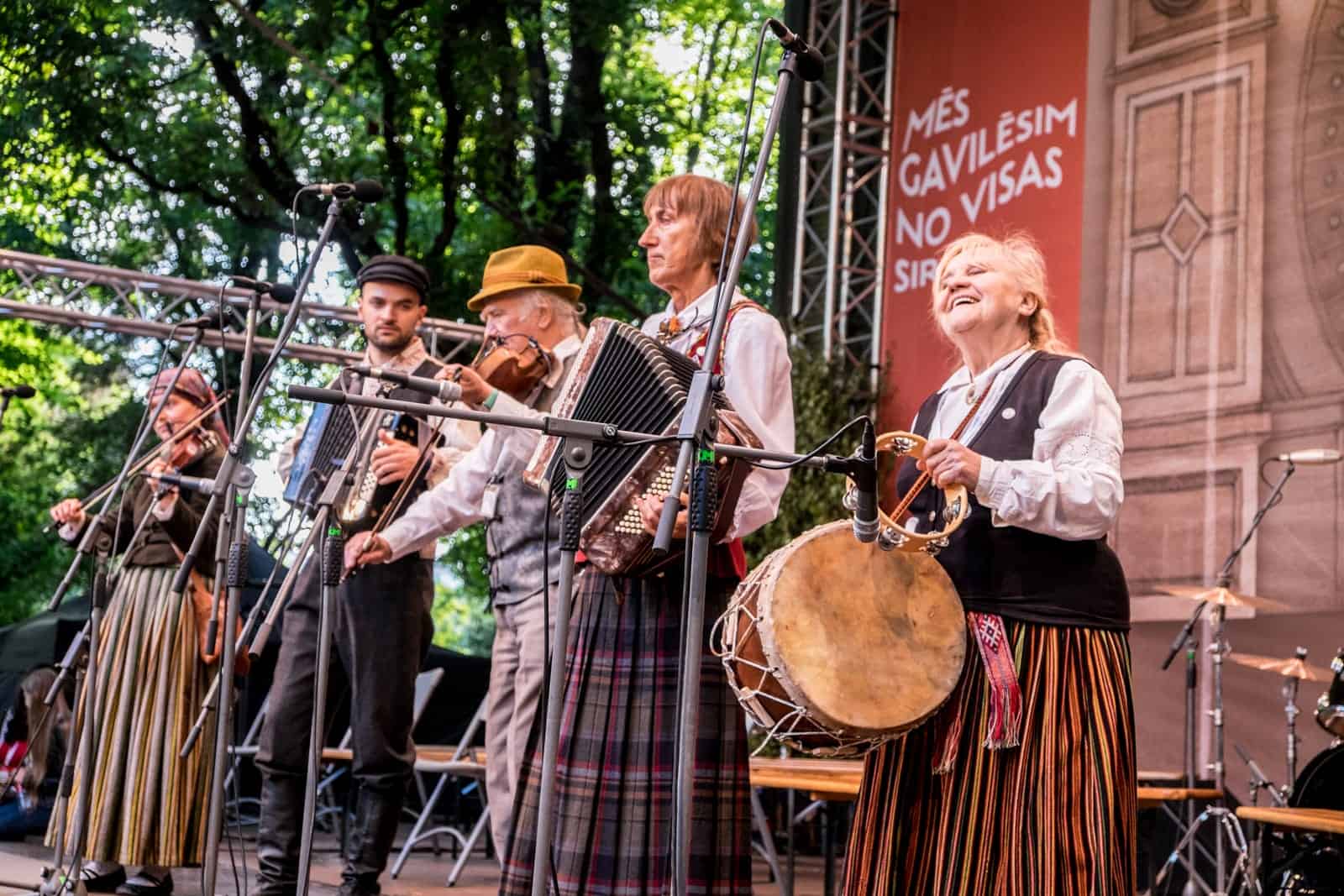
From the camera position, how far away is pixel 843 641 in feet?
9.04

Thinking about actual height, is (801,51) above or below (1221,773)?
above

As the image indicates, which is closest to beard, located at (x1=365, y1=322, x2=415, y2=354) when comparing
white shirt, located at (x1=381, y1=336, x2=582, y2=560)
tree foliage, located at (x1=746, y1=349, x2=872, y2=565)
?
white shirt, located at (x1=381, y1=336, x2=582, y2=560)

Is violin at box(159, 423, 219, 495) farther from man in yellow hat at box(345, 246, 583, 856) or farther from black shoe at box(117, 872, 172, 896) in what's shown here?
black shoe at box(117, 872, 172, 896)

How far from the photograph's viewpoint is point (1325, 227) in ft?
20.9

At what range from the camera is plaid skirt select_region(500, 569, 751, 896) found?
299cm

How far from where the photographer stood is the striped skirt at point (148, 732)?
4.89 metres

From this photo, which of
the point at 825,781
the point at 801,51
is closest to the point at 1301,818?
the point at 825,781

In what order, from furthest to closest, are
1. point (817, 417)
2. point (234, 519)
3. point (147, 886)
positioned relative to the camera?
1. point (817, 417)
2. point (147, 886)
3. point (234, 519)

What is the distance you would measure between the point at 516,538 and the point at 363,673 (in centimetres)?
61

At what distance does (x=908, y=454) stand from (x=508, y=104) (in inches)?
445

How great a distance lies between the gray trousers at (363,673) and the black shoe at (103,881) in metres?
1.14

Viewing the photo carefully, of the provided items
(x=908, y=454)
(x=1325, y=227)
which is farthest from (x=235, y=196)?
(x=908, y=454)

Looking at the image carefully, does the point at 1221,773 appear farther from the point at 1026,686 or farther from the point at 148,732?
the point at 148,732

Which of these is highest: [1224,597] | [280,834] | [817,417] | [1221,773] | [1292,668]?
[817,417]
